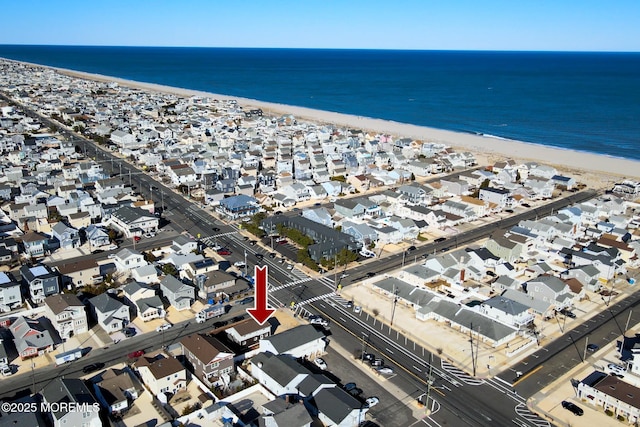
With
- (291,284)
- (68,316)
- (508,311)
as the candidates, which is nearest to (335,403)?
(508,311)

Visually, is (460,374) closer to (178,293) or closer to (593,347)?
(593,347)

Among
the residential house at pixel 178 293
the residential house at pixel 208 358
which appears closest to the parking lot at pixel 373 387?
the residential house at pixel 208 358

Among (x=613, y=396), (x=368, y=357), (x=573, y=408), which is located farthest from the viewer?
(x=368, y=357)

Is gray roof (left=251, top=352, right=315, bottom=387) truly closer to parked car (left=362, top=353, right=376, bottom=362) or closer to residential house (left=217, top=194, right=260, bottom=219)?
parked car (left=362, top=353, right=376, bottom=362)

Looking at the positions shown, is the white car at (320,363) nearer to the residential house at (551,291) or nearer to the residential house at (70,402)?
the residential house at (70,402)

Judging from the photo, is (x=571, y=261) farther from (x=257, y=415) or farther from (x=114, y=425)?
(x=114, y=425)
